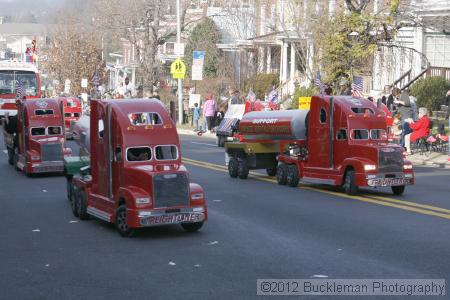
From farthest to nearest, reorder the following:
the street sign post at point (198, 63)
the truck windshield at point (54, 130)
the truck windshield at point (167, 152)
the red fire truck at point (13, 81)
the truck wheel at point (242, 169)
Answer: the red fire truck at point (13, 81)
the street sign post at point (198, 63)
the truck windshield at point (54, 130)
the truck wheel at point (242, 169)
the truck windshield at point (167, 152)

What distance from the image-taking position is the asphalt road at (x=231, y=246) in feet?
36.8

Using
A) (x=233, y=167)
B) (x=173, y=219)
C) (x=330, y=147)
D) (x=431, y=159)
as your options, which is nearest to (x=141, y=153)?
(x=173, y=219)

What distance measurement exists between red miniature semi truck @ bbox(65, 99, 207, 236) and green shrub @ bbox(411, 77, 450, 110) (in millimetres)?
26060

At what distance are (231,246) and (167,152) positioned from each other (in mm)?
2308

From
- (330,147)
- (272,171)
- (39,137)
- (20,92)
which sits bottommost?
(272,171)

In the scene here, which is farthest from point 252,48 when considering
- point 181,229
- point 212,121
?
point 181,229

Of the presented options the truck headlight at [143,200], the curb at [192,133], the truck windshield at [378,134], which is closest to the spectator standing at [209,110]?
the curb at [192,133]

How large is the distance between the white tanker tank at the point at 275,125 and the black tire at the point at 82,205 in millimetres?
7112

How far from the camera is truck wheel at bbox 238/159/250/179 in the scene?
77.9ft

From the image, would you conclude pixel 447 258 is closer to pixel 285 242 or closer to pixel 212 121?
pixel 285 242

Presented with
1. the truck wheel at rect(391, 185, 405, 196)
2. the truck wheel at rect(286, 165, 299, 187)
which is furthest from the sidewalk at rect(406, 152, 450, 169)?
the truck wheel at rect(391, 185, 405, 196)

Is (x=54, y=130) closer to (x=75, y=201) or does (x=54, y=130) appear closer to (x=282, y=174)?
(x=282, y=174)

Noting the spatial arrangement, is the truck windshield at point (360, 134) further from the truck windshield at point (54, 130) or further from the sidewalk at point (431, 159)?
the truck windshield at point (54, 130)

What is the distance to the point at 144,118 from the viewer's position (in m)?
15.2
